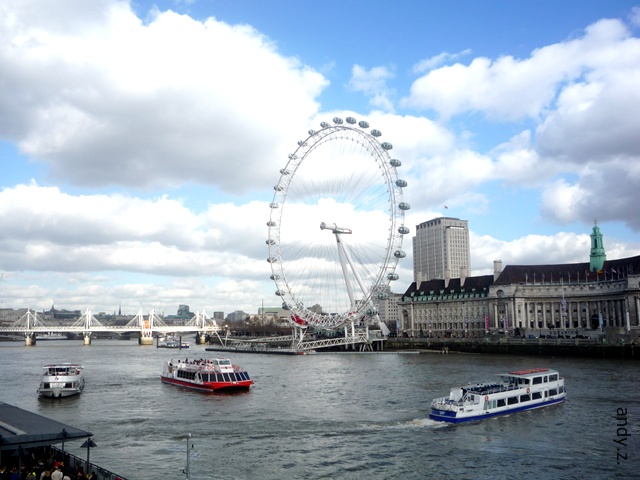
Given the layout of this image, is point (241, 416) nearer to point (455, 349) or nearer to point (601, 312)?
point (455, 349)

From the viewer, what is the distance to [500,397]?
3856 cm

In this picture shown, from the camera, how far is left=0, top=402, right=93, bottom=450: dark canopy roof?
18906 millimetres

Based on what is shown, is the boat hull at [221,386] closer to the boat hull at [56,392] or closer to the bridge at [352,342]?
the boat hull at [56,392]

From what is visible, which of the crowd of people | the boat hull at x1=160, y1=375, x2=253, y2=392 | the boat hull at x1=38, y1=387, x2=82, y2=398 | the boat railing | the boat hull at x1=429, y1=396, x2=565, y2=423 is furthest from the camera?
the boat hull at x1=160, y1=375, x2=253, y2=392

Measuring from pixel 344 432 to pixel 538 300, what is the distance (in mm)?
103174

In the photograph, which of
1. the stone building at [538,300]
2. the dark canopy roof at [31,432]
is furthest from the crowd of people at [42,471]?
the stone building at [538,300]

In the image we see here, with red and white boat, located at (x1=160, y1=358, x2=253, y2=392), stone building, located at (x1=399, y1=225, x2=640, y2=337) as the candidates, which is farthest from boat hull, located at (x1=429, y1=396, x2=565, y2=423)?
stone building, located at (x1=399, y1=225, x2=640, y2=337)

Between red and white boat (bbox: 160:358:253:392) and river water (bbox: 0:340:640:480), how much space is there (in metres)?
1.57

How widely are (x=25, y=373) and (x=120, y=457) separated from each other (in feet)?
166

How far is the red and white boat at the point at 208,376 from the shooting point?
53.5m

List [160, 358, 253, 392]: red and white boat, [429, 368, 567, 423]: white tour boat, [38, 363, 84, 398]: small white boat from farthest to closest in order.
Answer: [160, 358, 253, 392]: red and white boat → [38, 363, 84, 398]: small white boat → [429, 368, 567, 423]: white tour boat

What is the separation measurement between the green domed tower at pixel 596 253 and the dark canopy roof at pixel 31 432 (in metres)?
117

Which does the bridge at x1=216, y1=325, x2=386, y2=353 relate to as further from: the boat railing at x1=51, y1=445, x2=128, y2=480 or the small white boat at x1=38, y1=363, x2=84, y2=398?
the boat railing at x1=51, y1=445, x2=128, y2=480

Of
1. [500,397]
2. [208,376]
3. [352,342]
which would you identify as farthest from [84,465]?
[352,342]
